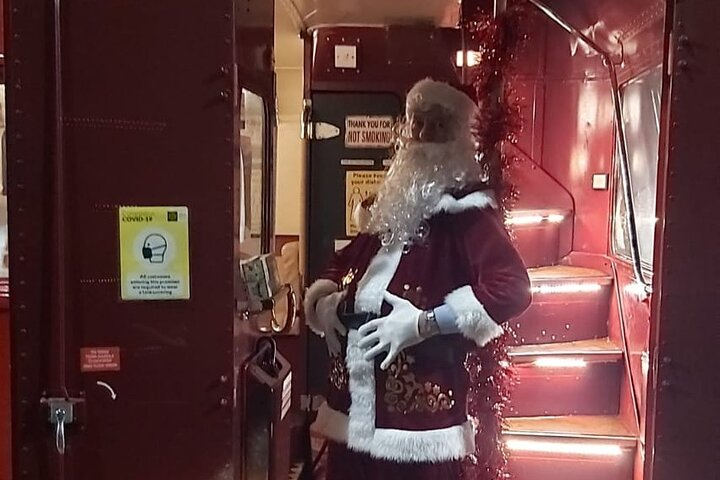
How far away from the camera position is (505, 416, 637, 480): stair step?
9.45ft

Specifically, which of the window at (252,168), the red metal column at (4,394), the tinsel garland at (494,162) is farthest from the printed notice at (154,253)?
the tinsel garland at (494,162)

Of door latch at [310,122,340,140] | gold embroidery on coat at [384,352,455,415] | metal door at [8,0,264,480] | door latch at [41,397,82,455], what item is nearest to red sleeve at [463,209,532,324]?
gold embroidery on coat at [384,352,455,415]

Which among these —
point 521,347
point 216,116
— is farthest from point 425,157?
point 521,347

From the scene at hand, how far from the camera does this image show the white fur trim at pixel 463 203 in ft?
7.34

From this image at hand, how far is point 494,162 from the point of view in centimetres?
267

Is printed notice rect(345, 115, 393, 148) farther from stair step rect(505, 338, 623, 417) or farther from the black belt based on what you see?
the black belt

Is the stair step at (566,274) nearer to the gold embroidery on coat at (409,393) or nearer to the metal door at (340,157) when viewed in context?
the metal door at (340,157)

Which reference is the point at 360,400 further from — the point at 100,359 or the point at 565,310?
the point at 565,310

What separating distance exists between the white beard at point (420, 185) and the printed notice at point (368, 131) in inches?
56.5

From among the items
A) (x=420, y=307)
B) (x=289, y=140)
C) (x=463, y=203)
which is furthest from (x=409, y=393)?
(x=289, y=140)

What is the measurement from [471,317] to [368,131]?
1904 mm

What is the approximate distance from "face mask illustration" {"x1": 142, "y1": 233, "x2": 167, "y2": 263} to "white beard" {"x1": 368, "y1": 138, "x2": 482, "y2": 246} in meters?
0.74

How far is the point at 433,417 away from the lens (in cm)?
218

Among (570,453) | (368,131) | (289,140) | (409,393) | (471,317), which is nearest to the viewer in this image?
(471,317)
